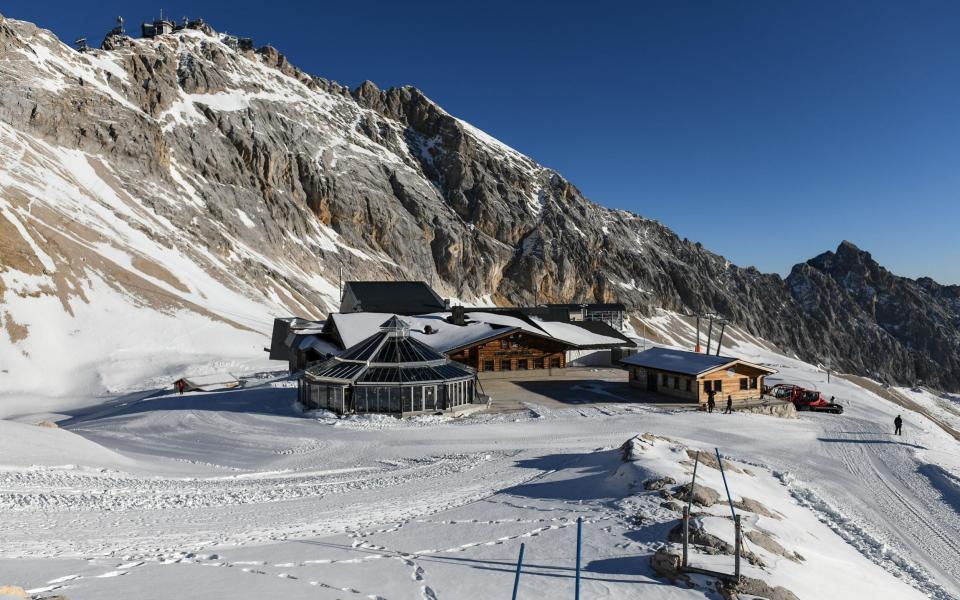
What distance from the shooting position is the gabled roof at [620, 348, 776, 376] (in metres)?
37.7

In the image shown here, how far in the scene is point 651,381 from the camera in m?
41.2

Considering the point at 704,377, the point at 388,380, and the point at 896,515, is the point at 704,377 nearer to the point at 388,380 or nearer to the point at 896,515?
the point at 896,515

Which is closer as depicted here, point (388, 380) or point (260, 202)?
point (388, 380)

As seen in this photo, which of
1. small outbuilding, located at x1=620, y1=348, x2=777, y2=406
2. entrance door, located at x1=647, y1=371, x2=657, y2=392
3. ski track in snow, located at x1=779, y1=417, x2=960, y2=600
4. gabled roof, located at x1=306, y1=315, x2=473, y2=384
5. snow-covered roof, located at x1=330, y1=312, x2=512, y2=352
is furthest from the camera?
snow-covered roof, located at x1=330, y1=312, x2=512, y2=352

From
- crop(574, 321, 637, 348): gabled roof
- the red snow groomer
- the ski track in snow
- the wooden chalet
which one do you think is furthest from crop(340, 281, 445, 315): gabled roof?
the ski track in snow

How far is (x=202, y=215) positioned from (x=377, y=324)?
71.4 meters

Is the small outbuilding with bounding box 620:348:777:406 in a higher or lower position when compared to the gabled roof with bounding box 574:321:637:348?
lower

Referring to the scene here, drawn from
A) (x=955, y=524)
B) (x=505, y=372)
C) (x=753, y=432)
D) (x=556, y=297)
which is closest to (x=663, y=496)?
(x=955, y=524)

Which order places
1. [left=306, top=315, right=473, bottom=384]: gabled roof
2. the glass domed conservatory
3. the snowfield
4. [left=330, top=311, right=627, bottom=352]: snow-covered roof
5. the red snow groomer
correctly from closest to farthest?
the snowfield < the glass domed conservatory < [left=306, top=315, right=473, bottom=384]: gabled roof < the red snow groomer < [left=330, top=311, right=627, bottom=352]: snow-covered roof

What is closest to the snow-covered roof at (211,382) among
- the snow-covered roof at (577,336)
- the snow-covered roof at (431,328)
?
the snow-covered roof at (431,328)

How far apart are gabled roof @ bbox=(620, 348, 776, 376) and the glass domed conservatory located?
521 inches

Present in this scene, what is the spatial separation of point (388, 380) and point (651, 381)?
61.0ft

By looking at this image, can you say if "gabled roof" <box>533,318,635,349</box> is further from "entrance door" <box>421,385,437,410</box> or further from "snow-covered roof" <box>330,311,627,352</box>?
"entrance door" <box>421,385,437,410</box>

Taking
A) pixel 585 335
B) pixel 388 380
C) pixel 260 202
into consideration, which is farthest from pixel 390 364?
pixel 260 202
